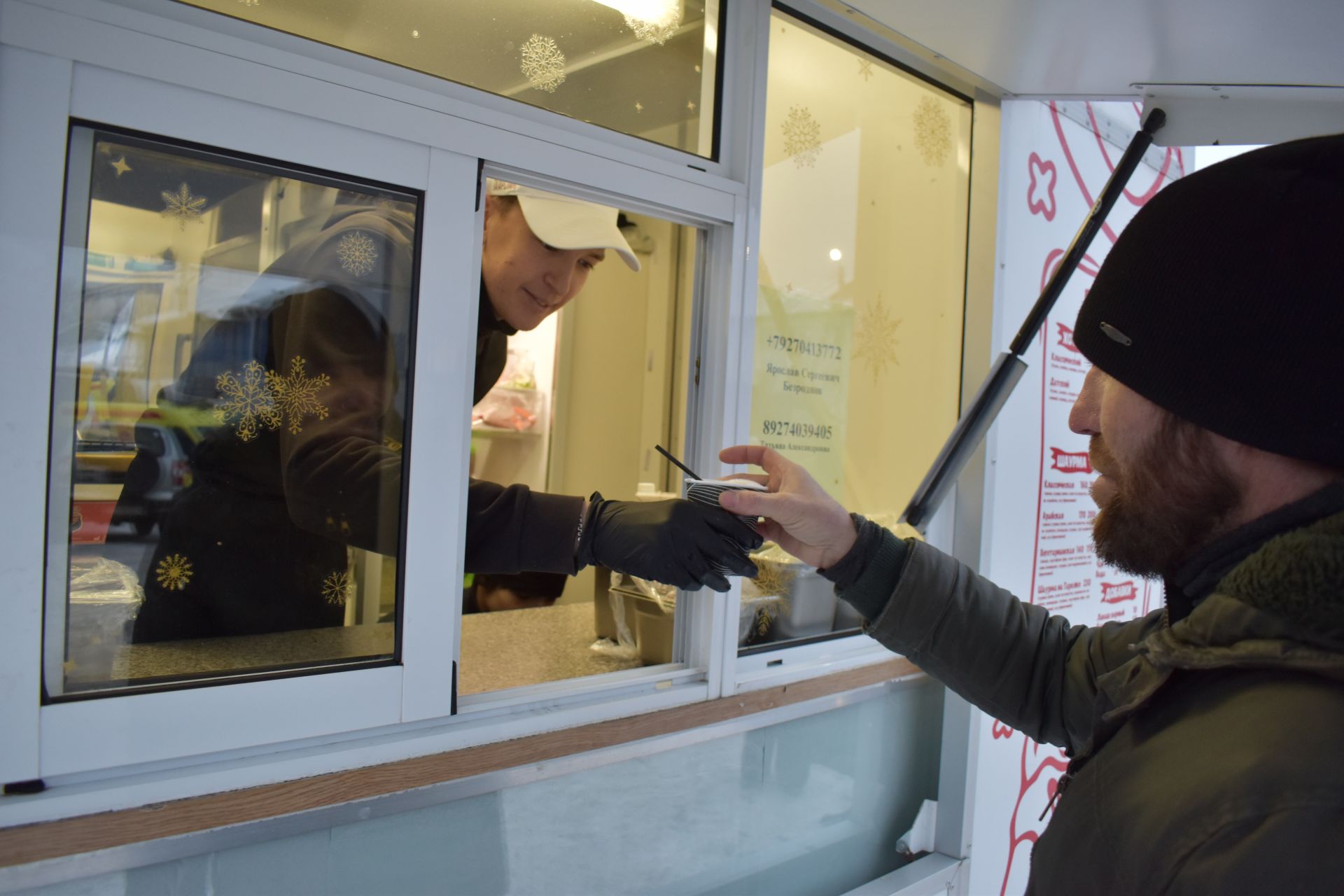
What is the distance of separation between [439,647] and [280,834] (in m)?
0.33

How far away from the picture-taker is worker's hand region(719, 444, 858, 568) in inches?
53.4

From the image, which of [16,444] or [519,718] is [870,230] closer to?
[519,718]

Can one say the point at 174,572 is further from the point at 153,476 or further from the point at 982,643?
the point at 982,643

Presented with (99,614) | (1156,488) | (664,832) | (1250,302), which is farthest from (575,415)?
(1250,302)

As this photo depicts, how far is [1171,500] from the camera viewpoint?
98cm

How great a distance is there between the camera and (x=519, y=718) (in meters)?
1.41

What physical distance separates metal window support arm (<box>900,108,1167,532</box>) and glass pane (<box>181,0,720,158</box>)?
0.81 metres

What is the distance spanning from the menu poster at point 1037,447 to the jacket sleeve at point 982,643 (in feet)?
2.61

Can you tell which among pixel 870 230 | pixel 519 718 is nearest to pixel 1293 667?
pixel 519 718

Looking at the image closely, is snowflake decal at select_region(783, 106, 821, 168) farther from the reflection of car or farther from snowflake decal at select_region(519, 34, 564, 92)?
the reflection of car

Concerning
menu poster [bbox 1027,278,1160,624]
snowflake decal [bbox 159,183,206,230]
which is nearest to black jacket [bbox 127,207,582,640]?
snowflake decal [bbox 159,183,206,230]

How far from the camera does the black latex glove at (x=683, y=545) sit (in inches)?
55.5

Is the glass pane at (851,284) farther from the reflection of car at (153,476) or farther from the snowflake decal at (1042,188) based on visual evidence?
the reflection of car at (153,476)

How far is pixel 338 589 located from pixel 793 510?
2.43 ft
